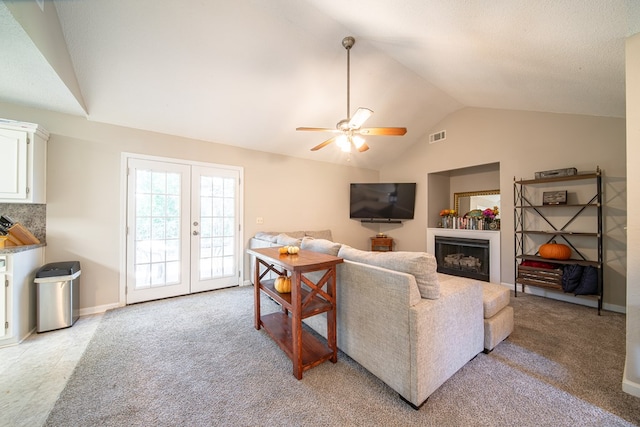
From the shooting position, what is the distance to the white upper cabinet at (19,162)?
2348mm

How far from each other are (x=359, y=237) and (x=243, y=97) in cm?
398

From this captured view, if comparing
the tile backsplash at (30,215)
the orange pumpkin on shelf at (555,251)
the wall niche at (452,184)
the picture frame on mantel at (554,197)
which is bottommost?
the orange pumpkin on shelf at (555,251)

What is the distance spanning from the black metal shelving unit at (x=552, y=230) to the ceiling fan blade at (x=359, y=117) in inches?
115

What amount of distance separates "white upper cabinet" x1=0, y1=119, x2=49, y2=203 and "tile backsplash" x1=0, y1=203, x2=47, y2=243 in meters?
0.24

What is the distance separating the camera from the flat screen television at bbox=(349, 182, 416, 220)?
5168 millimetres

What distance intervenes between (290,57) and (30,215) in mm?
3484

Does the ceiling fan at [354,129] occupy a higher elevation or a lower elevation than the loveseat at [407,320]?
higher

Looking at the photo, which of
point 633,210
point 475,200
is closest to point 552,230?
point 475,200

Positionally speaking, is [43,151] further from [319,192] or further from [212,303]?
[319,192]

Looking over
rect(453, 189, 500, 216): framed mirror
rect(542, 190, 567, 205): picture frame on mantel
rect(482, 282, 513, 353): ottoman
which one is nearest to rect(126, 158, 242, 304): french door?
rect(482, 282, 513, 353): ottoman

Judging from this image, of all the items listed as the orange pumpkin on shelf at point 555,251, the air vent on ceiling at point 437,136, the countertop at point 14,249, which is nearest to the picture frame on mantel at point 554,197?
the orange pumpkin on shelf at point 555,251

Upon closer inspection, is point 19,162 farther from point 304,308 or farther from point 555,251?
point 555,251

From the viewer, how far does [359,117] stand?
224cm

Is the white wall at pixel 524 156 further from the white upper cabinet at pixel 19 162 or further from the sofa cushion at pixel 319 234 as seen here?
the white upper cabinet at pixel 19 162
